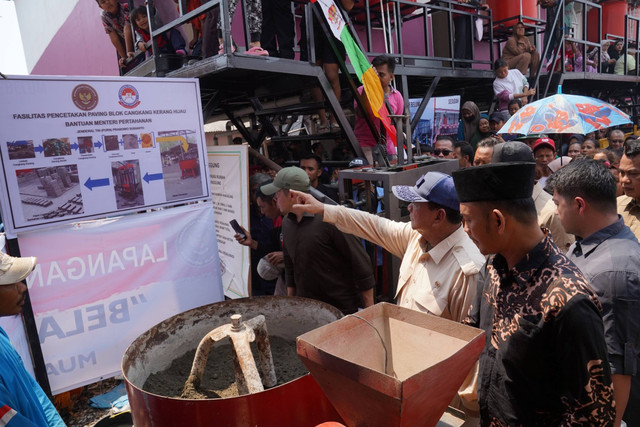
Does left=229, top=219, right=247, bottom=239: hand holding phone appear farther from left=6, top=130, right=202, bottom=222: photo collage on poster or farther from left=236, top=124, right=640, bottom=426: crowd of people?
left=236, top=124, right=640, bottom=426: crowd of people

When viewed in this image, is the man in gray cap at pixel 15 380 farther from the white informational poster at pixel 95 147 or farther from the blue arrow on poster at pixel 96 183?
the blue arrow on poster at pixel 96 183

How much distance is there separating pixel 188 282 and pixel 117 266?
2.02 ft

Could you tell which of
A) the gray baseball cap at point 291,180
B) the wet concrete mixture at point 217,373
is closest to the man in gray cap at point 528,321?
the wet concrete mixture at point 217,373

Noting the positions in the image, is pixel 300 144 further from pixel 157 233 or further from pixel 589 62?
pixel 589 62

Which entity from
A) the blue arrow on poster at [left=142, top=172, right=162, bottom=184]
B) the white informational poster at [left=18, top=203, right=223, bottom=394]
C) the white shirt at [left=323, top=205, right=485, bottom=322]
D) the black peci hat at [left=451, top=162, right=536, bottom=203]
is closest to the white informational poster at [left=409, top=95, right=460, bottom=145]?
the white informational poster at [left=18, top=203, right=223, bottom=394]

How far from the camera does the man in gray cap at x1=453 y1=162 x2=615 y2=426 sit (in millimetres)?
1313

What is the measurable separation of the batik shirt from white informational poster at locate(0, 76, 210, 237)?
288 cm

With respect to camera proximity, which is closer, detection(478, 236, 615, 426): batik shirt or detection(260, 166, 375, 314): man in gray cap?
detection(478, 236, 615, 426): batik shirt

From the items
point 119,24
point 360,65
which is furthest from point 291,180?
point 119,24

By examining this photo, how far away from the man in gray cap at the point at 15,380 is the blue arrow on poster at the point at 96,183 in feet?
3.31

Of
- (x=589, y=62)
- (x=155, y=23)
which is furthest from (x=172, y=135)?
(x=589, y=62)

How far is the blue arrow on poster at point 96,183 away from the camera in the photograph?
3303 mm

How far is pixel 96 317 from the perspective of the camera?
3.38 m

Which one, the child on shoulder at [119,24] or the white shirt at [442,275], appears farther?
the child on shoulder at [119,24]
